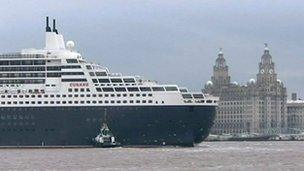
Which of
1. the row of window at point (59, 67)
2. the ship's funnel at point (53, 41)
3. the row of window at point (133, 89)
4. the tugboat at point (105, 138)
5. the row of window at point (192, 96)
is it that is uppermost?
the ship's funnel at point (53, 41)

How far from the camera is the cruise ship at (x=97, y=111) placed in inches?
3720

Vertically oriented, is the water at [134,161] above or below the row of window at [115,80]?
below

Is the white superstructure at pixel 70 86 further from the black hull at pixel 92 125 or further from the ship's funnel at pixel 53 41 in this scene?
the ship's funnel at pixel 53 41

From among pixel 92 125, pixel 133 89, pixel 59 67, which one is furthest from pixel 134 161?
pixel 59 67

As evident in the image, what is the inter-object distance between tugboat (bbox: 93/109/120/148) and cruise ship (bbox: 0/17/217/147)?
1.45 ft

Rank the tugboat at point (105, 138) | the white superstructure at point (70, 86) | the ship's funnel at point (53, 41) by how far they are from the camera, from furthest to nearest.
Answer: the ship's funnel at point (53, 41) < the white superstructure at point (70, 86) < the tugboat at point (105, 138)

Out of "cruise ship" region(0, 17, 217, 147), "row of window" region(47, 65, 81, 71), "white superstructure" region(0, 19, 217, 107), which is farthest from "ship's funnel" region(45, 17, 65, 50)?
"cruise ship" region(0, 17, 217, 147)

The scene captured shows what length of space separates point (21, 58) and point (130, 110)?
1163cm

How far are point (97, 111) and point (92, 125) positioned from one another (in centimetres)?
131

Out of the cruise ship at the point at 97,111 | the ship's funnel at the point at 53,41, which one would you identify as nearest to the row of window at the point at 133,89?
the cruise ship at the point at 97,111

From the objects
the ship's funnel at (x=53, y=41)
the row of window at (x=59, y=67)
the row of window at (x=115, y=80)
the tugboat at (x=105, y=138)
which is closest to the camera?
the tugboat at (x=105, y=138)

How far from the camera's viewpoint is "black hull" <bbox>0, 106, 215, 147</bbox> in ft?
310

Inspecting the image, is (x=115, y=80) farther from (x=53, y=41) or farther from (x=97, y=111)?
(x=53, y=41)

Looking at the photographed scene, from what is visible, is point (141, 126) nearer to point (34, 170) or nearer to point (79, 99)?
point (79, 99)
